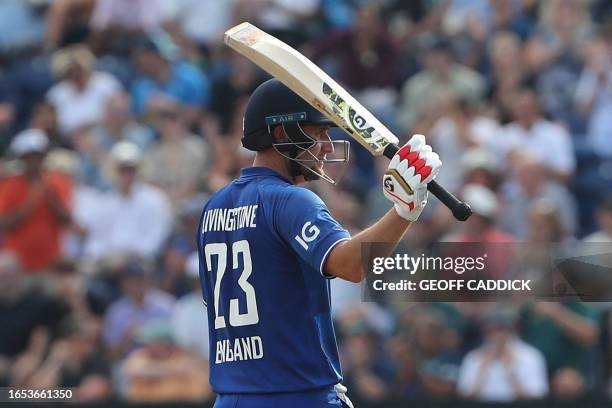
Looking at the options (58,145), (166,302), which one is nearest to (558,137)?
(166,302)

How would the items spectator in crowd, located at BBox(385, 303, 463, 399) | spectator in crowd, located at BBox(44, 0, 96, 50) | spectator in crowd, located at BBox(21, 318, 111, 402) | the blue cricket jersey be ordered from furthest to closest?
spectator in crowd, located at BBox(44, 0, 96, 50) → spectator in crowd, located at BBox(21, 318, 111, 402) → spectator in crowd, located at BBox(385, 303, 463, 399) → the blue cricket jersey

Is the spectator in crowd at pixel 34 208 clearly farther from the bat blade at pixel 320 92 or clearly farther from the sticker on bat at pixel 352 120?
the sticker on bat at pixel 352 120

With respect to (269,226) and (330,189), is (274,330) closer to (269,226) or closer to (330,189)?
(269,226)

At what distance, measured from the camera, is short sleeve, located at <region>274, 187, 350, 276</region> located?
4.10 meters

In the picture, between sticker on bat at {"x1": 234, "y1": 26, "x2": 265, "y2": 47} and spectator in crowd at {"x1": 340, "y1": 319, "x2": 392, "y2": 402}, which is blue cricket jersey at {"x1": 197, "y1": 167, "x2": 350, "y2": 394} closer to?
sticker on bat at {"x1": 234, "y1": 26, "x2": 265, "y2": 47}

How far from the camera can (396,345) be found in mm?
8438

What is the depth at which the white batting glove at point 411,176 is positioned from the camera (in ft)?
13.0

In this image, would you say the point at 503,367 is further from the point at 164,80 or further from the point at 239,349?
the point at 164,80

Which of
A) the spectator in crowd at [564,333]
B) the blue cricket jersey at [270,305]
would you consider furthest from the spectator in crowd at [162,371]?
the blue cricket jersey at [270,305]

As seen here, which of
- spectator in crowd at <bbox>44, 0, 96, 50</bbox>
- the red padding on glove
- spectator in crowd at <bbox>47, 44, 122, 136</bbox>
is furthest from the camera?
spectator in crowd at <bbox>44, 0, 96, 50</bbox>

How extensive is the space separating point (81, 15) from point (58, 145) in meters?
1.78

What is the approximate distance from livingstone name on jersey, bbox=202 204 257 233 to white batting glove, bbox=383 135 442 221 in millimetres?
621

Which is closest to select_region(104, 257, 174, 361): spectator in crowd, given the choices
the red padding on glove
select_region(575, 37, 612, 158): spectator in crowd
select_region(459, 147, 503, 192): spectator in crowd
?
select_region(459, 147, 503, 192): spectator in crowd

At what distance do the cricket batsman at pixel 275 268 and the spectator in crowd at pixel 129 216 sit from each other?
17.5 feet
